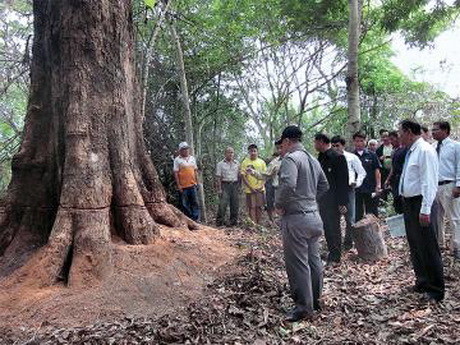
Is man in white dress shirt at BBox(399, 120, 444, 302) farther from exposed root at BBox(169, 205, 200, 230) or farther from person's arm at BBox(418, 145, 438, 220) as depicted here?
exposed root at BBox(169, 205, 200, 230)

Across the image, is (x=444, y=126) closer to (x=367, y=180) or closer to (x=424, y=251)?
(x=424, y=251)

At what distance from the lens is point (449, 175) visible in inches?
273

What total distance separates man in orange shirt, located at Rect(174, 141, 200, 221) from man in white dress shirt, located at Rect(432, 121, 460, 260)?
554cm

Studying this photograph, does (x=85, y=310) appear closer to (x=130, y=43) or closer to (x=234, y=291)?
(x=234, y=291)

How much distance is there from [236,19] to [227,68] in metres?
1.63

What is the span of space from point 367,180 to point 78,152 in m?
6.13

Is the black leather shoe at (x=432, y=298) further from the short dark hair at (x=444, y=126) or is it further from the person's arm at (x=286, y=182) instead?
the short dark hair at (x=444, y=126)

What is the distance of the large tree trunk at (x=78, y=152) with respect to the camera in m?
4.84

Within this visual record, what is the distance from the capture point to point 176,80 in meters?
15.6

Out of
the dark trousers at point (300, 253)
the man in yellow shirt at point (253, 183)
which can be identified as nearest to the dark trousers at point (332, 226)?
the dark trousers at point (300, 253)

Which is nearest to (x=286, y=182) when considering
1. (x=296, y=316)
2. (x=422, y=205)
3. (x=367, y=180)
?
(x=296, y=316)

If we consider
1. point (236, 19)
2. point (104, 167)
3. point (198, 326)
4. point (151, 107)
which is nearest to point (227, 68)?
→ point (236, 19)

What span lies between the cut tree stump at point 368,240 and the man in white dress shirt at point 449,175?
1067 mm

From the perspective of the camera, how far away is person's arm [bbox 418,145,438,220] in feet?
16.5
